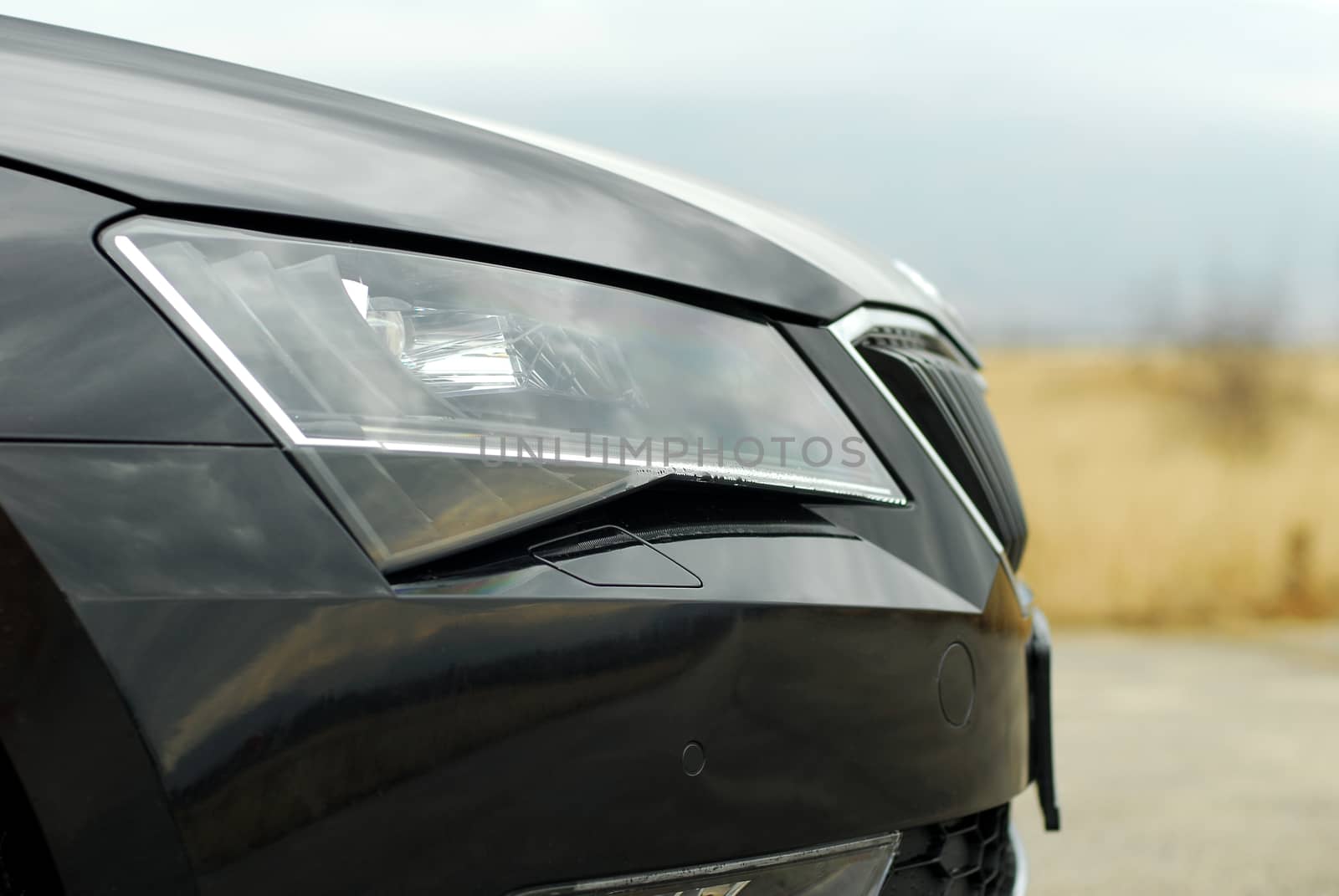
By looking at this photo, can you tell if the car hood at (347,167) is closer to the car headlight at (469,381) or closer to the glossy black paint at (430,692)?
the car headlight at (469,381)

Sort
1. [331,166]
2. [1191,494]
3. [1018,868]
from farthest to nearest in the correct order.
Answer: [1191,494] < [1018,868] < [331,166]

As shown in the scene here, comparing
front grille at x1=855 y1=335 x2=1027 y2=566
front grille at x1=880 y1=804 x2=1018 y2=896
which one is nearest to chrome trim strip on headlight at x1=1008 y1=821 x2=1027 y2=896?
front grille at x1=880 y1=804 x2=1018 y2=896

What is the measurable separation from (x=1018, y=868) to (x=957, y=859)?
22cm

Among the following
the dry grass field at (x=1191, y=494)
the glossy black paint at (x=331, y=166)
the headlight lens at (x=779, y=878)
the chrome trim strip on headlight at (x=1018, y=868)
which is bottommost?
the dry grass field at (x=1191, y=494)

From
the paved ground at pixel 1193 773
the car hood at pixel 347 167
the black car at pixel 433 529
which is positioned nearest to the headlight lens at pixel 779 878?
the black car at pixel 433 529

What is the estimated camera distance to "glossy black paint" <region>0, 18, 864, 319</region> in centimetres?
114

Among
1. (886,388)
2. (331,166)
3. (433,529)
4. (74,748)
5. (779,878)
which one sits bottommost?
(779,878)

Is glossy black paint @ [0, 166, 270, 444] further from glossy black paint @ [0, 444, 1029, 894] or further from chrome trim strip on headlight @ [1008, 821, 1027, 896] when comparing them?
chrome trim strip on headlight @ [1008, 821, 1027, 896]

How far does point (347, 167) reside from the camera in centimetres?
122

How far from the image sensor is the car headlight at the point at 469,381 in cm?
108

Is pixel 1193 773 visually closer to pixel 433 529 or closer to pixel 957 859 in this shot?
pixel 957 859

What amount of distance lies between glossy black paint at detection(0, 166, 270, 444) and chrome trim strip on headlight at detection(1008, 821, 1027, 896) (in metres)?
1.18

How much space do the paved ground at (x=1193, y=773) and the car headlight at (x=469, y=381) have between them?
1922 mm

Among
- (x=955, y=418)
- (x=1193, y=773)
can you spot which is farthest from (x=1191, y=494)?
(x=955, y=418)
